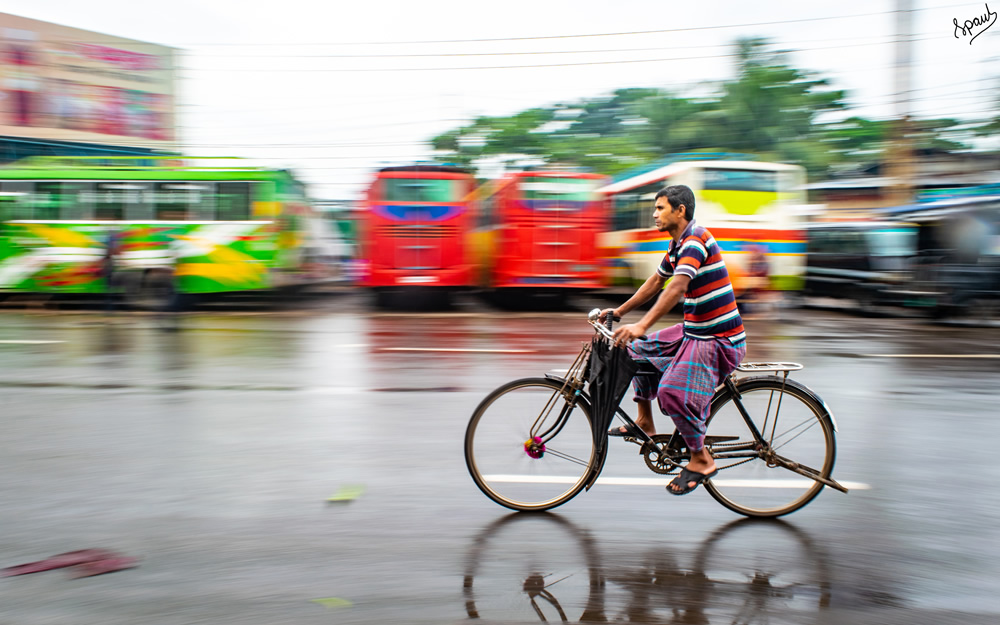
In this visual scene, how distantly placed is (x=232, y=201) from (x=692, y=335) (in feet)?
49.1

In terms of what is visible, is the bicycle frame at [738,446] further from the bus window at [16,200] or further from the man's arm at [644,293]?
the bus window at [16,200]

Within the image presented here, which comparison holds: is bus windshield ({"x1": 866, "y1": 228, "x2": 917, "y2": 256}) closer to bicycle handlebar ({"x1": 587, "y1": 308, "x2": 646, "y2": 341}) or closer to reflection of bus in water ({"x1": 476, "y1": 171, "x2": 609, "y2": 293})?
reflection of bus in water ({"x1": 476, "y1": 171, "x2": 609, "y2": 293})

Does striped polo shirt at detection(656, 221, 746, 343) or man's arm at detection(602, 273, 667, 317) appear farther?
man's arm at detection(602, 273, 667, 317)

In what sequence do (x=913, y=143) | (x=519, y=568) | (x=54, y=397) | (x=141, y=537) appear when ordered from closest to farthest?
(x=519, y=568), (x=141, y=537), (x=54, y=397), (x=913, y=143)

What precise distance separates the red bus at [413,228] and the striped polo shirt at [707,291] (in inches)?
515

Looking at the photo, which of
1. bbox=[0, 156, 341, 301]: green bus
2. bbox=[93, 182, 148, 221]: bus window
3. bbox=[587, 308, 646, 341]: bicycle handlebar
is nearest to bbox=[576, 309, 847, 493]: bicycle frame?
bbox=[587, 308, 646, 341]: bicycle handlebar

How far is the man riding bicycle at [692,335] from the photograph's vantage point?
393cm

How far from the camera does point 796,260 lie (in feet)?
52.3

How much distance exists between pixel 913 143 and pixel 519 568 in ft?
69.9

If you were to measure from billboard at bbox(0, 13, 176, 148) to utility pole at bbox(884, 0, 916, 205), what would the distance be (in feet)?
88.1

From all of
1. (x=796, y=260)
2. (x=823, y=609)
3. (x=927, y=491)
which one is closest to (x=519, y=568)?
(x=823, y=609)

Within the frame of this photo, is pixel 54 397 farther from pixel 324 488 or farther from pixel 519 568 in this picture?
pixel 519 568

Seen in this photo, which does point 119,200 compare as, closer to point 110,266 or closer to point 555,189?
point 110,266

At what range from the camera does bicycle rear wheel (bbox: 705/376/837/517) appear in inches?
163
